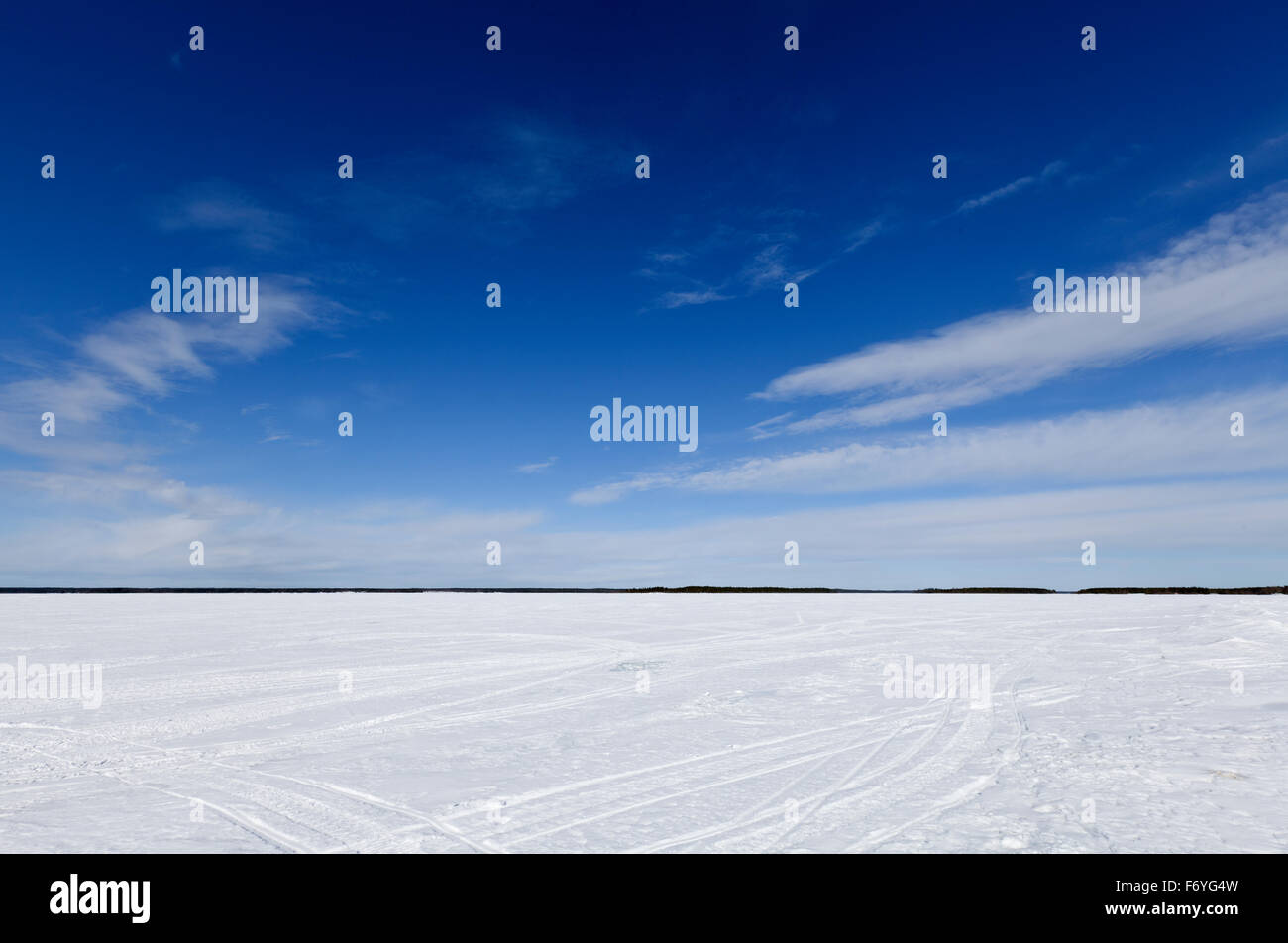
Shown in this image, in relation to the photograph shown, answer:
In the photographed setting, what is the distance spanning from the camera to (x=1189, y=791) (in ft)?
18.3

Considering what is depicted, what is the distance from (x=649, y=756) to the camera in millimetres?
6992

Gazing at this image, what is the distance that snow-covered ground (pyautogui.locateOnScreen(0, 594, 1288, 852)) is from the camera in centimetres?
480

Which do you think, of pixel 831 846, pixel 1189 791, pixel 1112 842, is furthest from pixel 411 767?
pixel 1189 791

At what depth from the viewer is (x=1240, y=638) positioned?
17562 mm

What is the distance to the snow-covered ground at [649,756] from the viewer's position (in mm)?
4805

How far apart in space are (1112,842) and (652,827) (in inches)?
126

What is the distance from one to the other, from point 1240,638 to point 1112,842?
18319mm

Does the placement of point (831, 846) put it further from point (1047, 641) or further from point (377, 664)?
point (1047, 641)

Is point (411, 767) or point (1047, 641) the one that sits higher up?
point (411, 767)
